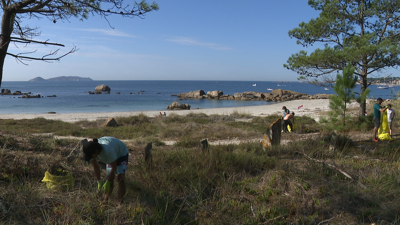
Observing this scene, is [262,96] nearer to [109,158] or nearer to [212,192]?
[212,192]

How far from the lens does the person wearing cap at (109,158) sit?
378cm

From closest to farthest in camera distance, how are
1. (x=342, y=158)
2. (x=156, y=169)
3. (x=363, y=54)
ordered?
1. (x=156, y=169)
2. (x=342, y=158)
3. (x=363, y=54)

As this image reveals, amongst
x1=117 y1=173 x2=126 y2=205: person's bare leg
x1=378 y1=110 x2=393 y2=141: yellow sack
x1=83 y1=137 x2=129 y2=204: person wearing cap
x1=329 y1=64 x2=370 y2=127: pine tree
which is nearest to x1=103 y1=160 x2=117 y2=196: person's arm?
x1=83 y1=137 x2=129 y2=204: person wearing cap

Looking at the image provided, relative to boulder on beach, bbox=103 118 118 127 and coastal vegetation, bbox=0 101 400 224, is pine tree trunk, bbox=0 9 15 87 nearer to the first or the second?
coastal vegetation, bbox=0 101 400 224

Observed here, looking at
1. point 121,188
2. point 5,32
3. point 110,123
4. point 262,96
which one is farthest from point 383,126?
point 262,96

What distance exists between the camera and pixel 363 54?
41.8 feet

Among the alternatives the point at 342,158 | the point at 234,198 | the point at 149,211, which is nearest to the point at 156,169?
the point at 149,211

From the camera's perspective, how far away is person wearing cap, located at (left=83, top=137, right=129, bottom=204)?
12.4 ft

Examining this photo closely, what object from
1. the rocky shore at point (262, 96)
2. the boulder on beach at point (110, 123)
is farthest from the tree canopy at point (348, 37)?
the rocky shore at point (262, 96)

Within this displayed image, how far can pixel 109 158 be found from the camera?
4039 mm

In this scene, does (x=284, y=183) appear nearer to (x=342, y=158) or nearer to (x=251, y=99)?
(x=342, y=158)

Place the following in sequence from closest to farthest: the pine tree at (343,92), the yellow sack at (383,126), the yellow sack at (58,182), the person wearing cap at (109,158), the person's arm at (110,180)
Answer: the person wearing cap at (109,158), the person's arm at (110,180), the yellow sack at (58,182), the yellow sack at (383,126), the pine tree at (343,92)

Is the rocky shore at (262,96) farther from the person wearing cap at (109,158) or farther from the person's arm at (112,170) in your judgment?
the person's arm at (112,170)

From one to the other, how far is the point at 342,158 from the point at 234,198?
3.65m
